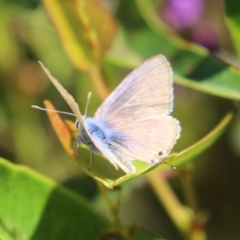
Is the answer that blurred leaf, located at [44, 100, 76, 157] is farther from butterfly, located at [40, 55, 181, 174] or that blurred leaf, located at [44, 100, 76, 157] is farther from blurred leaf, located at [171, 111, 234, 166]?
blurred leaf, located at [171, 111, 234, 166]

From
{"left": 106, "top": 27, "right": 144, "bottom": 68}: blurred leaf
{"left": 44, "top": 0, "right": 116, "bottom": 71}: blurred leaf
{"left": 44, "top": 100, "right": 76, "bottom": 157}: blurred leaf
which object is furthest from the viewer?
{"left": 106, "top": 27, "right": 144, "bottom": 68}: blurred leaf

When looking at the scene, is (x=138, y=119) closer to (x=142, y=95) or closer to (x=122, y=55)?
(x=142, y=95)

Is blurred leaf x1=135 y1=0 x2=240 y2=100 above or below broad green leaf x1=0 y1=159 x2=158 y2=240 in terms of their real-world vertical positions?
above

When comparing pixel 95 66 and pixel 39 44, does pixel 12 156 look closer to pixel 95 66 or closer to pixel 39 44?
pixel 39 44

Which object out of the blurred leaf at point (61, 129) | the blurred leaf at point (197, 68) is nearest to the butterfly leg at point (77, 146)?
the blurred leaf at point (61, 129)

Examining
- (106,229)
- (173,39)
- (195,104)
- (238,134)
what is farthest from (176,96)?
(106,229)

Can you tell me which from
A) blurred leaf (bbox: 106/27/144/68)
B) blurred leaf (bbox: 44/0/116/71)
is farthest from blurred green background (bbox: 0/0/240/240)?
blurred leaf (bbox: 44/0/116/71)

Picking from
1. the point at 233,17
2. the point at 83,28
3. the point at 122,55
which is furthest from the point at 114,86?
the point at 233,17

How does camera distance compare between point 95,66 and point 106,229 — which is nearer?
point 106,229
